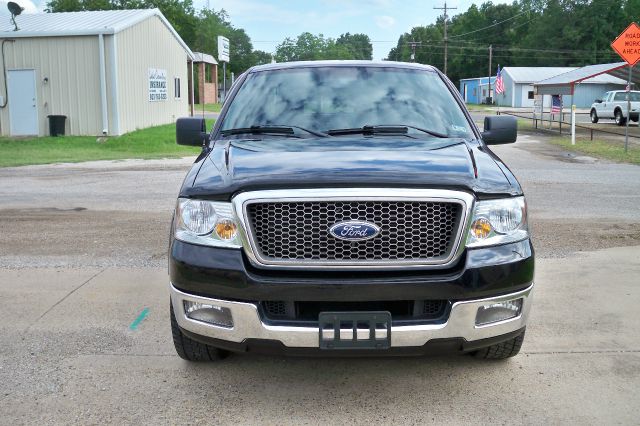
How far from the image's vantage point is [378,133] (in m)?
4.33

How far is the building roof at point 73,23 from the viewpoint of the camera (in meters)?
21.7

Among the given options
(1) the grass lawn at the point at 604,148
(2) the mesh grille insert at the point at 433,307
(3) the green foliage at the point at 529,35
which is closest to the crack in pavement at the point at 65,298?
(2) the mesh grille insert at the point at 433,307

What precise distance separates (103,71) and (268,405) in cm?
2022

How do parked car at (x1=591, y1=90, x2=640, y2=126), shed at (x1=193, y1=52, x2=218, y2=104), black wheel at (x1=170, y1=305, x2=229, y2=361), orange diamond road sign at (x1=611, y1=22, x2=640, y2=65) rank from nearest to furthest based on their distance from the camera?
black wheel at (x1=170, y1=305, x2=229, y2=361)
orange diamond road sign at (x1=611, y1=22, x2=640, y2=65)
parked car at (x1=591, y1=90, x2=640, y2=126)
shed at (x1=193, y1=52, x2=218, y2=104)

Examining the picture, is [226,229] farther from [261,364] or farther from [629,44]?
[629,44]

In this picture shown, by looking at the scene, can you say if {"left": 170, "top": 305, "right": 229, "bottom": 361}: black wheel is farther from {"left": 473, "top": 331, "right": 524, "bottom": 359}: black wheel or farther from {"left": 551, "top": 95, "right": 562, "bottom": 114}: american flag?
{"left": 551, "top": 95, "right": 562, "bottom": 114}: american flag

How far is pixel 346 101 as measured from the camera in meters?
4.72

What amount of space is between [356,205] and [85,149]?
17.9 m

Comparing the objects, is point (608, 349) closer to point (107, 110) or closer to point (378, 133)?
point (378, 133)

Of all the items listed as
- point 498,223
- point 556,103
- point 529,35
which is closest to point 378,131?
point 498,223

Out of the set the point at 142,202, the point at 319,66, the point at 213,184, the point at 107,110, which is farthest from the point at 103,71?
the point at 213,184

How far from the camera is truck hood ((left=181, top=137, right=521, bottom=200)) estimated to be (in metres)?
3.31

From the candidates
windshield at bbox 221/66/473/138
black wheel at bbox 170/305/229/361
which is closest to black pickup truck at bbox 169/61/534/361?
black wheel at bbox 170/305/229/361

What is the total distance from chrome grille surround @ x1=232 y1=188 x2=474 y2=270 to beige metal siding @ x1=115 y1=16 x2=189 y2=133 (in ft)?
67.0
